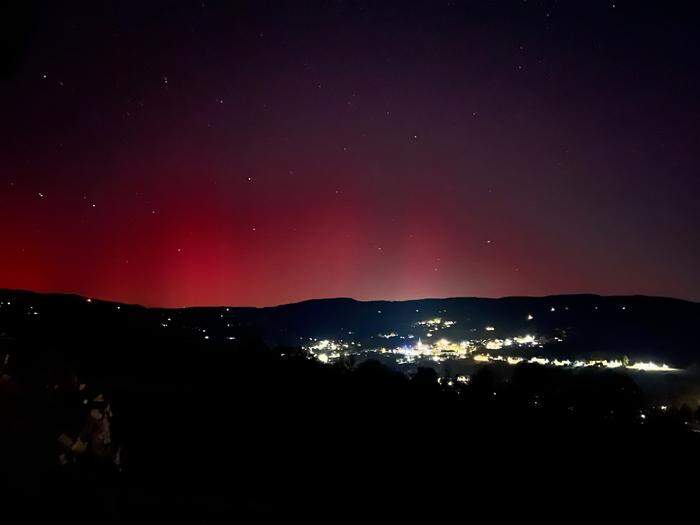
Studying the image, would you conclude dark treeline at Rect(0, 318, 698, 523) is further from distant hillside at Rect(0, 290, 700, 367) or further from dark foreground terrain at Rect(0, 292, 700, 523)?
distant hillside at Rect(0, 290, 700, 367)

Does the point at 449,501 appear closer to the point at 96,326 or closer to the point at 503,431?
the point at 503,431

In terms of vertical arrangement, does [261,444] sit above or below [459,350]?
above

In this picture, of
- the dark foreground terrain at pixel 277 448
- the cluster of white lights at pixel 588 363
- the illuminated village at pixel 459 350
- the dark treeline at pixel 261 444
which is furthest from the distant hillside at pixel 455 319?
the dark foreground terrain at pixel 277 448

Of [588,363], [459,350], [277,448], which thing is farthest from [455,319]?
[277,448]

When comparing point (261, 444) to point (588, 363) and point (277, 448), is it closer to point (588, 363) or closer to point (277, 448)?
point (277, 448)

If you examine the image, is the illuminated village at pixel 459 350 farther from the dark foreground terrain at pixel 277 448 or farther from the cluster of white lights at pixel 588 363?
the dark foreground terrain at pixel 277 448

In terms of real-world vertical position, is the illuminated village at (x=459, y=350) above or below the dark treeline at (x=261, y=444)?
below

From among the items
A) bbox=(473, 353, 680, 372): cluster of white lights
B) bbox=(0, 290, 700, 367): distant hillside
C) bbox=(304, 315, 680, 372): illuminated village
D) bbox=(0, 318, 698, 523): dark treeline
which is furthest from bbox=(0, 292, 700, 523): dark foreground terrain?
bbox=(304, 315, 680, 372): illuminated village

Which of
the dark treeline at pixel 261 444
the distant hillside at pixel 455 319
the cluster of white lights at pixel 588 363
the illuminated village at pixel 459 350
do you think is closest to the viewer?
the dark treeline at pixel 261 444
